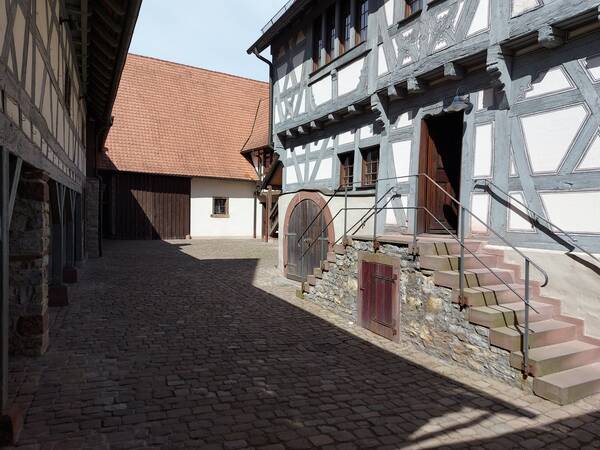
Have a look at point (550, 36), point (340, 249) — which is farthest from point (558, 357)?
point (340, 249)

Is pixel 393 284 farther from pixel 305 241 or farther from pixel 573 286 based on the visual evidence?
pixel 305 241

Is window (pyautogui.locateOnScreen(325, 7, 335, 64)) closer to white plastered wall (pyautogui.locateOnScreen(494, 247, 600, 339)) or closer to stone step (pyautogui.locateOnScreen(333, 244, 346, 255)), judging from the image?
stone step (pyautogui.locateOnScreen(333, 244, 346, 255))

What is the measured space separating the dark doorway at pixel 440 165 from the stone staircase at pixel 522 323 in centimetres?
135

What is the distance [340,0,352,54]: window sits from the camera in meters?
9.91

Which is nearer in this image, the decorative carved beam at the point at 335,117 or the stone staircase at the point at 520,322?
the stone staircase at the point at 520,322

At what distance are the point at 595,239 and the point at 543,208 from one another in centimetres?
74

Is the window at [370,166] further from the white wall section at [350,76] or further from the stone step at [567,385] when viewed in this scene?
the stone step at [567,385]

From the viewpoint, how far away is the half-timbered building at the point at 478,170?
530 centimetres

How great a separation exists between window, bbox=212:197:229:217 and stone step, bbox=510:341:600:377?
2101 cm

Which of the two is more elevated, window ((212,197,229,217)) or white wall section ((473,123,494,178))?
white wall section ((473,123,494,178))

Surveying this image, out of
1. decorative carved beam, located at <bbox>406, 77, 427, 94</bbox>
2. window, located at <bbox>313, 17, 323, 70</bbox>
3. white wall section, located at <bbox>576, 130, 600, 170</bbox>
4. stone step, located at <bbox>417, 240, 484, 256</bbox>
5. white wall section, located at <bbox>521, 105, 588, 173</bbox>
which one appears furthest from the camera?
window, located at <bbox>313, 17, 323, 70</bbox>

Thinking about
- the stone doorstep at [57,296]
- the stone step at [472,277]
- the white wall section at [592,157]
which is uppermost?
the white wall section at [592,157]

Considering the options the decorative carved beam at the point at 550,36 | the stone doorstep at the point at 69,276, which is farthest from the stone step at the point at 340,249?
the stone doorstep at the point at 69,276

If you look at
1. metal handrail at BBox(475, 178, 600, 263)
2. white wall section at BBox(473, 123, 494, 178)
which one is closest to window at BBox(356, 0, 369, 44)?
white wall section at BBox(473, 123, 494, 178)
